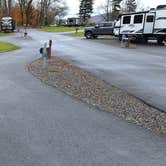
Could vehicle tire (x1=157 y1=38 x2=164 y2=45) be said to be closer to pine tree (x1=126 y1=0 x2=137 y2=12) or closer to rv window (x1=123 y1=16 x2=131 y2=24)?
rv window (x1=123 y1=16 x2=131 y2=24)

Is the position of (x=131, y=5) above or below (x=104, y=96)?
above

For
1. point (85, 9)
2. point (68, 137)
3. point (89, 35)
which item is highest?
point (85, 9)

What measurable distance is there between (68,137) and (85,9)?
96848 mm

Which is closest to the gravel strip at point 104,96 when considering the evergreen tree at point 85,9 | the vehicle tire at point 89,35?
the vehicle tire at point 89,35

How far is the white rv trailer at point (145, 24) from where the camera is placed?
103 feet

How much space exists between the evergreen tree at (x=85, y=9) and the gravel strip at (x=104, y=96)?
88568 millimetres

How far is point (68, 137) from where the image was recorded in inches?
217

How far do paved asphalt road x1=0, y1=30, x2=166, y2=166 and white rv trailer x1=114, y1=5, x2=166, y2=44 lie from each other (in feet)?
82.4

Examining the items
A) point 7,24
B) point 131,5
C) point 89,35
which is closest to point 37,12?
point 131,5

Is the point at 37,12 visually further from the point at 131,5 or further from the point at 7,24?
the point at 7,24

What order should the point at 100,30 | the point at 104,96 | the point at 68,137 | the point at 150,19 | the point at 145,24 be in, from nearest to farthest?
the point at 68,137 → the point at 104,96 → the point at 150,19 → the point at 145,24 → the point at 100,30

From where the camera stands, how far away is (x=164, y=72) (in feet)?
46.4

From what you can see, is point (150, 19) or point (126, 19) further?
point (126, 19)

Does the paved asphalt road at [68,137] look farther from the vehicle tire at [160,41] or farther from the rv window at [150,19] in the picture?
the vehicle tire at [160,41]
